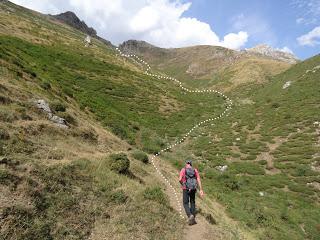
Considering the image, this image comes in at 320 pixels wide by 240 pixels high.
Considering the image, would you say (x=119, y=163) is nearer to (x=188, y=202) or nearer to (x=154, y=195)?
(x=154, y=195)

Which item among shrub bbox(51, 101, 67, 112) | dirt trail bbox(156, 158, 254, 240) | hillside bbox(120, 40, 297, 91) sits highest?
hillside bbox(120, 40, 297, 91)

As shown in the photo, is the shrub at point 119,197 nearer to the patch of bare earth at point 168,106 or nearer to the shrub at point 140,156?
the shrub at point 140,156

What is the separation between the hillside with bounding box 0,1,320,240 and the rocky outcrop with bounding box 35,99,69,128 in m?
0.08

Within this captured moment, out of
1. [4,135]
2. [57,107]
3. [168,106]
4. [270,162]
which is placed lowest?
[4,135]

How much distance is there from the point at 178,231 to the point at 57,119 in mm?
10635

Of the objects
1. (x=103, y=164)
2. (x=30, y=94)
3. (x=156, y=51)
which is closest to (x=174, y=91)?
(x=30, y=94)

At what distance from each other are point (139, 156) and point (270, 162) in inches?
601

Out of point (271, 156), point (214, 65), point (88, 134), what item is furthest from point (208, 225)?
point (214, 65)

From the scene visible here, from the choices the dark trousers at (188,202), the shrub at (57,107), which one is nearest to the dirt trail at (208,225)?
the dark trousers at (188,202)

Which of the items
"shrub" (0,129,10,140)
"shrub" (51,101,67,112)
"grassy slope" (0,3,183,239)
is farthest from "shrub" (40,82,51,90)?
"shrub" (0,129,10,140)

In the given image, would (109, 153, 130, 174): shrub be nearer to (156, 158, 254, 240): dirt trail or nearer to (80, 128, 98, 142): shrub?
(156, 158, 254, 240): dirt trail

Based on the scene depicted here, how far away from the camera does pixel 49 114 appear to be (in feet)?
75.3

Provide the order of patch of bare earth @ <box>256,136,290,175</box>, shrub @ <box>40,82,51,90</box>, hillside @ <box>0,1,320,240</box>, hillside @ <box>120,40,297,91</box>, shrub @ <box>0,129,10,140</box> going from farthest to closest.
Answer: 1. hillside @ <box>120,40,297,91</box>
2. patch of bare earth @ <box>256,136,290,175</box>
3. shrub @ <box>40,82,51,90</box>
4. shrub @ <box>0,129,10,140</box>
5. hillside @ <box>0,1,320,240</box>

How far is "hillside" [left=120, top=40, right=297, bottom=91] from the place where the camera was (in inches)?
3981
